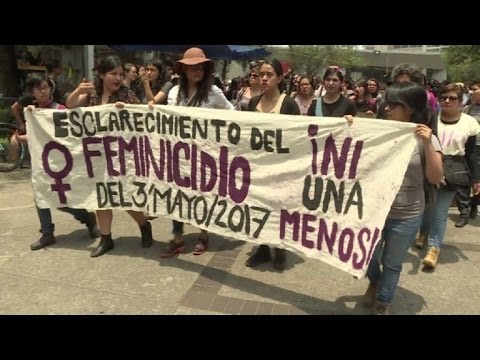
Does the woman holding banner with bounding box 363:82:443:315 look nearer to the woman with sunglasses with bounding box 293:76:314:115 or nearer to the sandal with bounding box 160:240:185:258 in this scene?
the sandal with bounding box 160:240:185:258

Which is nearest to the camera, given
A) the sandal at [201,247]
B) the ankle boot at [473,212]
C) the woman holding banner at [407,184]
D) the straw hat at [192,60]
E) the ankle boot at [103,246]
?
the woman holding banner at [407,184]

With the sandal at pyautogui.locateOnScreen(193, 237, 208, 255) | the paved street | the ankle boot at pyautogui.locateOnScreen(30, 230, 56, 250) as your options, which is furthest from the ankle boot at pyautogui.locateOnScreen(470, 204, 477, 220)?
the ankle boot at pyautogui.locateOnScreen(30, 230, 56, 250)

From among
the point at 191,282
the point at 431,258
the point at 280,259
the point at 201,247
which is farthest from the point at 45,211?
the point at 431,258

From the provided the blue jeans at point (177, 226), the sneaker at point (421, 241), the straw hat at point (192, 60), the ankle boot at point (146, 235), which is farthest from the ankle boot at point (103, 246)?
the sneaker at point (421, 241)

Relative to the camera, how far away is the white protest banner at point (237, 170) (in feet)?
10.1

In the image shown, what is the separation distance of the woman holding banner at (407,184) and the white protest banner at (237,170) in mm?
109

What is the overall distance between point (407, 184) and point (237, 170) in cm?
131

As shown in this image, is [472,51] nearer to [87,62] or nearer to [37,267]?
[87,62]

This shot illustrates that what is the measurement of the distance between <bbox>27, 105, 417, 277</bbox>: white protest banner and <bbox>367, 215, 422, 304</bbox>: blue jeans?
178mm

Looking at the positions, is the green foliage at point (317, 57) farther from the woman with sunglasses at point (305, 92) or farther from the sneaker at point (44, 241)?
the sneaker at point (44, 241)

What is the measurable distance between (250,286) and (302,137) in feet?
4.45

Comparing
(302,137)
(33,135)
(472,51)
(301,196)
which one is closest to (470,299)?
(301,196)

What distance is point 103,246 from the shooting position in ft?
14.3

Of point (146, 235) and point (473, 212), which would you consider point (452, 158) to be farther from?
point (146, 235)
